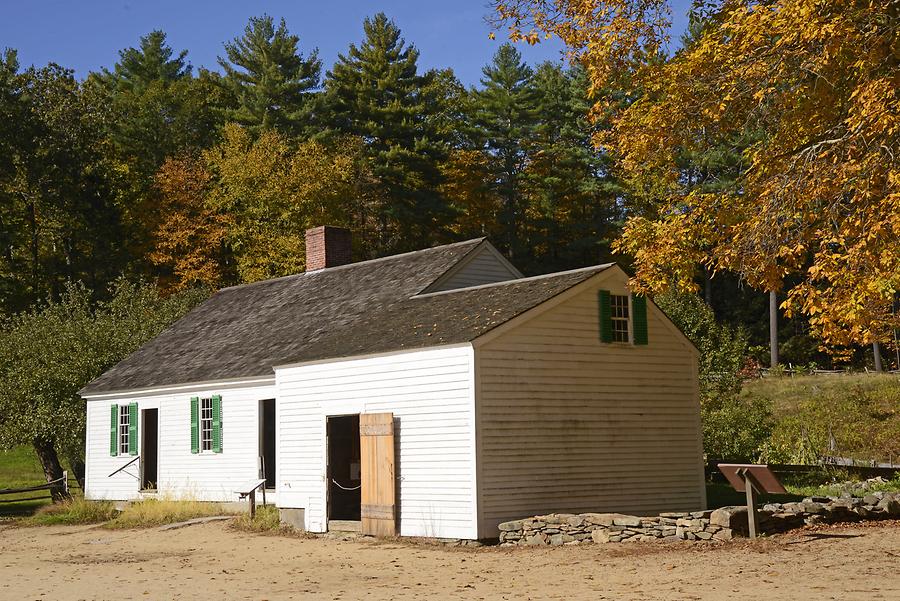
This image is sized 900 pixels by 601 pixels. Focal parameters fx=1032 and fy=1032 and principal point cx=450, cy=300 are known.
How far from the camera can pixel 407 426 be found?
59.3 ft

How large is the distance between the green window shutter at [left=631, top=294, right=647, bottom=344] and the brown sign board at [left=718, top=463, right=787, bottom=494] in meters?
5.07

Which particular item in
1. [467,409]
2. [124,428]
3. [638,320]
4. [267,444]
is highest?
[638,320]

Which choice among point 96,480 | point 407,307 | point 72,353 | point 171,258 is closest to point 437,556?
point 407,307

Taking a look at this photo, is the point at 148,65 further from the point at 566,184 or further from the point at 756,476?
the point at 756,476

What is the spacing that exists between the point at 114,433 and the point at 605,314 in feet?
49.9

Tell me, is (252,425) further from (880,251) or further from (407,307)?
(880,251)

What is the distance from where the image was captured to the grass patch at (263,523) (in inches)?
798

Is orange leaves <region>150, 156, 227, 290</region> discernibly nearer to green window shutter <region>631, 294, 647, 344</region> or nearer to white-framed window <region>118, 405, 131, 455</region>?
white-framed window <region>118, 405, 131, 455</region>

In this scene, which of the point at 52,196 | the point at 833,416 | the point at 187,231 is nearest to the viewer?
the point at 833,416

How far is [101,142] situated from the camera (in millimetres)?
53375

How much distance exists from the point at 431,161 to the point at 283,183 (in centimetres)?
913

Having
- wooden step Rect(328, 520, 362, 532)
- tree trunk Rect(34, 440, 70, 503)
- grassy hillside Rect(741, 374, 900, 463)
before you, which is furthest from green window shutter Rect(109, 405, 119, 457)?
grassy hillside Rect(741, 374, 900, 463)

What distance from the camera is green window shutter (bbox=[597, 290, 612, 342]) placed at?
18922 mm

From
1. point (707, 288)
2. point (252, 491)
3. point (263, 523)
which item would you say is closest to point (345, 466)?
point (252, 491)
